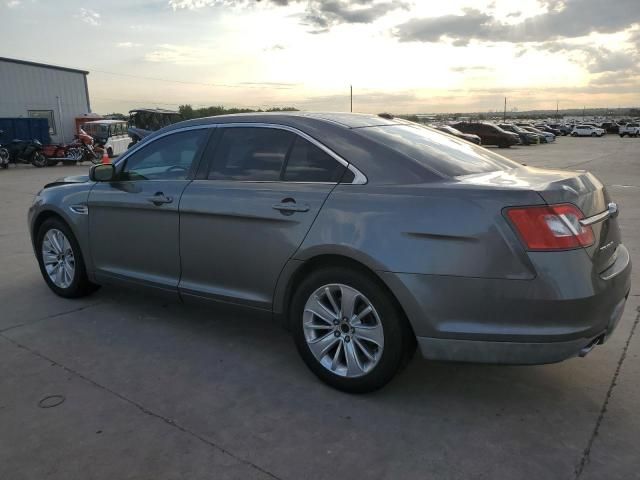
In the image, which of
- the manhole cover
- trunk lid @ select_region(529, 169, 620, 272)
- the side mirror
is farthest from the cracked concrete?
the side mirror

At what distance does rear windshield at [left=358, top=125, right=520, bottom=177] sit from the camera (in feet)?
10.8

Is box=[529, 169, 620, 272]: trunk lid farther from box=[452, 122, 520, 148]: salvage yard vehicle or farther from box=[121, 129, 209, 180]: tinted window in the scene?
box=[452, 122, 520, 148]: salvage yard vehicle

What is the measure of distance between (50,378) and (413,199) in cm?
251

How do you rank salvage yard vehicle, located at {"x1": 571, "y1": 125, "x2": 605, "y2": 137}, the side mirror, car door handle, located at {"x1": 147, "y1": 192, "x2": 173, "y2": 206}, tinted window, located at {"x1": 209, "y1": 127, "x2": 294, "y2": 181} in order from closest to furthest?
tinted window, located at {"x1": 209, "y1": 127, "x2": 294, "y2": 181} < car door handle, located at {"x1": 147, "y1": 192, "x2": 173, "y2": 206} < the side mirror < salvage yard vehicle, located at {"x1": 571, "y1": 125, "x2": 605, "y2": 137}

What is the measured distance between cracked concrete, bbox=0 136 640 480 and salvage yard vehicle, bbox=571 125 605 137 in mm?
59907

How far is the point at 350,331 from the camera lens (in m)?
3.27

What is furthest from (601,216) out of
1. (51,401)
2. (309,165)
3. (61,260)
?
(61,260)

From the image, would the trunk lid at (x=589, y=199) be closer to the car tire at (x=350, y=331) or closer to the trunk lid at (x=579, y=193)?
the trunk lid at (x=579, y=193)

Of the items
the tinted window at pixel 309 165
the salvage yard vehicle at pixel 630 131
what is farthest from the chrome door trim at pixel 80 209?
the salvage yard vehicle at pixel 630 131

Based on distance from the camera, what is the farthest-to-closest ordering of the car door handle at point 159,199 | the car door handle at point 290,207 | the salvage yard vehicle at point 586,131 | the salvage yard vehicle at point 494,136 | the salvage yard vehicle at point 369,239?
the salvage yard vehicle at point 586,131 → the salvage yard vehicle at point 494,136 → the car door handle at point 159,199 → the car door handle at point 290,207 → the salvage yard vehicle at point 369,239

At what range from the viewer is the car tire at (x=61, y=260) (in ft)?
16.1

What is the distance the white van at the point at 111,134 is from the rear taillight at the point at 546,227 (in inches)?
1003

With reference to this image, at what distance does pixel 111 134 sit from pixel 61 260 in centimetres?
2550

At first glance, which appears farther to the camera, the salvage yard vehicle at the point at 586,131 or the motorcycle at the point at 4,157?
the salvage yard vehicle at the point at 586,131
